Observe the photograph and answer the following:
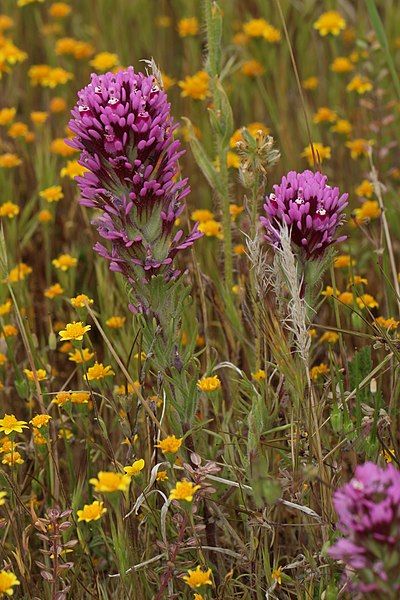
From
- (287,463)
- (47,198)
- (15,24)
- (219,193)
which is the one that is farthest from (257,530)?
(15,24)

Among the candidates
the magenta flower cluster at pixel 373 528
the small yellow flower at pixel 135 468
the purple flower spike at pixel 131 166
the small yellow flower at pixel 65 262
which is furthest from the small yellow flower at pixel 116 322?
the magenta flower cluster at pixel 373 528

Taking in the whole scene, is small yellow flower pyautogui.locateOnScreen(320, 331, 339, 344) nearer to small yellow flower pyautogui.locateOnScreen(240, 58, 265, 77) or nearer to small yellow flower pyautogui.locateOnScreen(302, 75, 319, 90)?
small yellow flower pyautogui.locateOnScreen(240, 58, 265, 77)

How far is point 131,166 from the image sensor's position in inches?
63.6

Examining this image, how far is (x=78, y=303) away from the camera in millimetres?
1944

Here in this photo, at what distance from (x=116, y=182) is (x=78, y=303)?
37cm

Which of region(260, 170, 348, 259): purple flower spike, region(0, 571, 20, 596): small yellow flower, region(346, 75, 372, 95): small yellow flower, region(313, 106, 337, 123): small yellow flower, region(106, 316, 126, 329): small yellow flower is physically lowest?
region(0, 571, 20, 596): small yellow flower

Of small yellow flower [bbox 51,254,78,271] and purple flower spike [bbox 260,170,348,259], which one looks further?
small yellow flower [bbox 51,254,78,271]

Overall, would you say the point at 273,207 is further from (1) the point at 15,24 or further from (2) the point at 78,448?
(1) the point at 15,24

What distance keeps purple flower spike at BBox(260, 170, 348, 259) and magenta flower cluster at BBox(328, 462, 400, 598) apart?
1.91 feet

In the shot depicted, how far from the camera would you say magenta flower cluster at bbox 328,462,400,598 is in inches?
45.6

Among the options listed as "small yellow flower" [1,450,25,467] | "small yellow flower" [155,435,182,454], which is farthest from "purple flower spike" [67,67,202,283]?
"small yellow flower" [1,450,25,467]

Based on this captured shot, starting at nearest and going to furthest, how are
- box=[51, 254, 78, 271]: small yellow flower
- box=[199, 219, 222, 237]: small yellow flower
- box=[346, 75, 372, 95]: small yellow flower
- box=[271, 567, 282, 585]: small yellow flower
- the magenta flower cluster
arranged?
the magenta flower cluster → box=[271, 567, 282, 585]: small yellow flower → box=[51, 254, 78, 271]: small yellow flower → box=[199, 219, 222, 237]: small yellow flower → box=[346, 75, 372, 95]: small yellow flower

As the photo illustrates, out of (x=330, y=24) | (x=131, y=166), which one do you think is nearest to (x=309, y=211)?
(x=131, y=166)

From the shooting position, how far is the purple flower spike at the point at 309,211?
5.43ft
